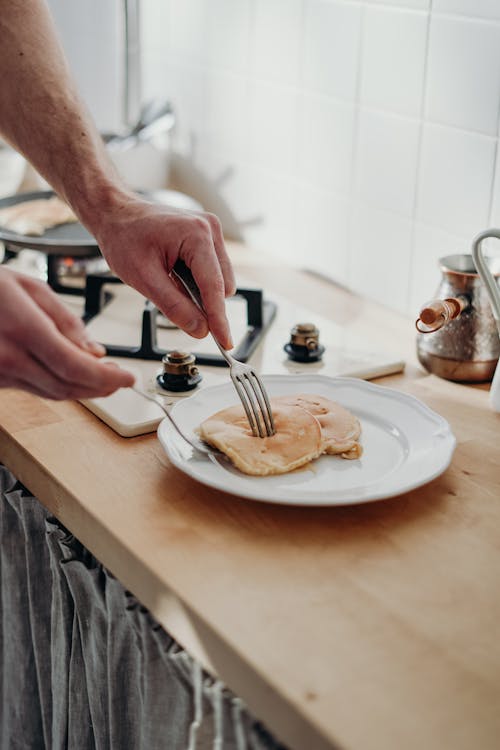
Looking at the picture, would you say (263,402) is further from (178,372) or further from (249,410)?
(178,372)

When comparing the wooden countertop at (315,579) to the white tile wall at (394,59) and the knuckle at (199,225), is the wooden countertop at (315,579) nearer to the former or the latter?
the knuckle at (199,225)

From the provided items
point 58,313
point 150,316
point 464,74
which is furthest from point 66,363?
point 464,74

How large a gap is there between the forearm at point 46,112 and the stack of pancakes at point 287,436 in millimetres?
367

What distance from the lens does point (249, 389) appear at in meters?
0.94

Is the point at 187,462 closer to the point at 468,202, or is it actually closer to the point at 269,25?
the point at 468,202

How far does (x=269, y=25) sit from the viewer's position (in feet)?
5.22

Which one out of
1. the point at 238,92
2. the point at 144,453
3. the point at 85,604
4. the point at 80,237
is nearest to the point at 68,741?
the point at 85,604

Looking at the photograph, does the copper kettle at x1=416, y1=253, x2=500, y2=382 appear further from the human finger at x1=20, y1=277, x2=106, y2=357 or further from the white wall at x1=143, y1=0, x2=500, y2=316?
the human finger at x1=20, y1=277, x2=106, y2=357

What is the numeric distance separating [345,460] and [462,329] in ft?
1.02

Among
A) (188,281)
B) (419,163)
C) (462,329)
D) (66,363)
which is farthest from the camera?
(419,163)

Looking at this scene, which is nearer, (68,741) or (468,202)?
(68,741)

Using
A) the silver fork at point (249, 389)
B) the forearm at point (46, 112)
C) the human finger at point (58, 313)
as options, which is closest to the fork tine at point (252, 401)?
the silver fork at point (249, 389)

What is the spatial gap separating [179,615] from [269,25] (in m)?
1.20

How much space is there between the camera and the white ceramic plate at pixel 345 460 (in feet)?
2.69
